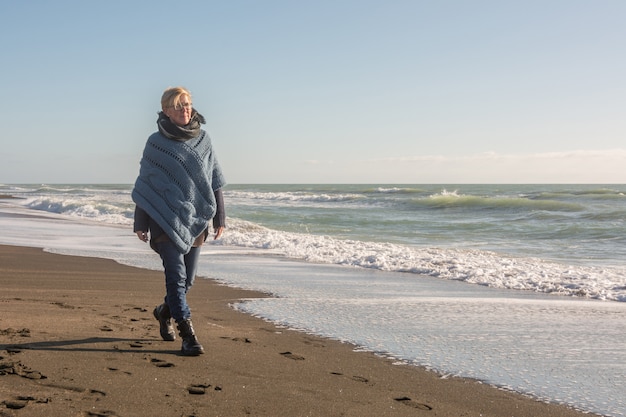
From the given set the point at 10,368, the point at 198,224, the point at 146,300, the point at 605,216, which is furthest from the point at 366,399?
the point at 605,216

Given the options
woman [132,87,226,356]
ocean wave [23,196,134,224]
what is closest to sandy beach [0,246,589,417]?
woman [132,87,226,356]

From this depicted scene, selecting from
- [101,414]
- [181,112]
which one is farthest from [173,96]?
[101,414]

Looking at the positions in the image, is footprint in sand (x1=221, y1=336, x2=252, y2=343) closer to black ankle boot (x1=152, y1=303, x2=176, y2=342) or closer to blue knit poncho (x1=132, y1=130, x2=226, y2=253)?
black ankle boot (x1=152, y1=303, x2=176, y2=342)

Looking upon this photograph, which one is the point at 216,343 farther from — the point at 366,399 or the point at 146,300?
the point at 146,300

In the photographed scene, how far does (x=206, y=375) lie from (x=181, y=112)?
157 centimetres

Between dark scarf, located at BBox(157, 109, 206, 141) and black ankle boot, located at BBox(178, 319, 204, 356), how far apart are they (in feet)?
3.78

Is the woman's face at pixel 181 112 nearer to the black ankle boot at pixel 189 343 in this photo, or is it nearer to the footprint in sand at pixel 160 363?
the black ankle boot at pixel 189 343

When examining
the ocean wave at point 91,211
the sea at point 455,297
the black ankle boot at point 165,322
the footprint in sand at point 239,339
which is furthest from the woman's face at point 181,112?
the ocean wave at point 91,211

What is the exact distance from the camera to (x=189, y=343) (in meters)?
3.82

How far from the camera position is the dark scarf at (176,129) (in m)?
3.83

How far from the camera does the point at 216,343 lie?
4.24 metres

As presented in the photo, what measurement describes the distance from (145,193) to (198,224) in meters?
0.38

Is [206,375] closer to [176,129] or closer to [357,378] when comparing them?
[357,378]

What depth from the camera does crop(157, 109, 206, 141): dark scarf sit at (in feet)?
12.6
